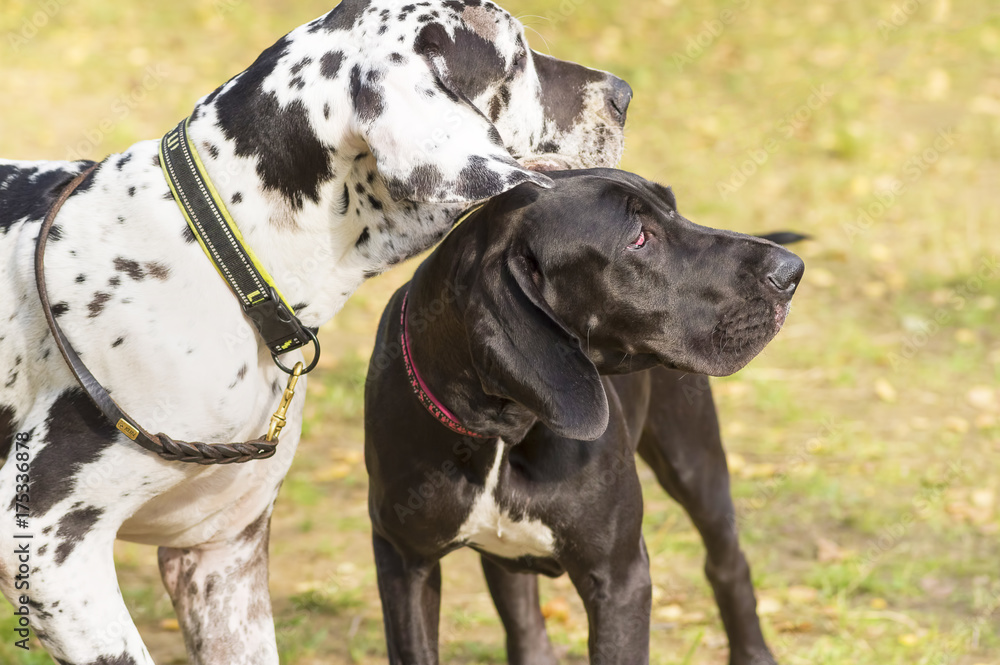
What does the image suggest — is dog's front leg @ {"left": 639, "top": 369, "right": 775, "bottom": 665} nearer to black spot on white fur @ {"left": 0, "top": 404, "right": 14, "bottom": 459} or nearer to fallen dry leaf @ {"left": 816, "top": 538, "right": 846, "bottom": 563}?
fallen dry leaf @ {"left": 816, "top": 538, "right": 846, "bottom": 563}

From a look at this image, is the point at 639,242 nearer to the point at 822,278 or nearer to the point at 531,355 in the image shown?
the point at 531,355

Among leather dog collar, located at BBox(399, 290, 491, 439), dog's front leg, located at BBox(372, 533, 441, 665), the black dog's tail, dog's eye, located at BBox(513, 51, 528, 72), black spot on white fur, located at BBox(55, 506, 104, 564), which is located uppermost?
dog's eye, located at BBox(513, 51, 528, 72)

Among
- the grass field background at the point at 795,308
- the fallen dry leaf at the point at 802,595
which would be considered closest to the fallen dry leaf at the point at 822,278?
the grass field background at the point at 795,308

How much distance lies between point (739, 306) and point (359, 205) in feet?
3.15

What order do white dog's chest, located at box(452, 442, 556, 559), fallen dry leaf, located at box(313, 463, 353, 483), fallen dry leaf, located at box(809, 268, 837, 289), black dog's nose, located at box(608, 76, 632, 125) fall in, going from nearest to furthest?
white dog's chest, located at box(452, 442, 556, 559) < black dog's nose, located at box(608, 76, 632, 125) < fallen dry leaf, located at box(313, 463, 353, 483) < fallen dry leaf, located at box(809, 268, 837, 289)

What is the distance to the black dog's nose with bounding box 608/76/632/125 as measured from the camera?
311cm

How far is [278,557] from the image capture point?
504 centimetres

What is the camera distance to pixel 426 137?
2379mm

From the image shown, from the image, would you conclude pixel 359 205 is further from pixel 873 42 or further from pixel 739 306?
pixel 873 42

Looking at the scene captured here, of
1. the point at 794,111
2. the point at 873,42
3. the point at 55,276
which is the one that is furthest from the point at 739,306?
the point at 873,42

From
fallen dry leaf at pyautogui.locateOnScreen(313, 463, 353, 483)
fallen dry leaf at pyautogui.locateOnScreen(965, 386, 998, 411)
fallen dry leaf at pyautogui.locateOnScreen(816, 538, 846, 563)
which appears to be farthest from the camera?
fallen dry leaf at pyautogui.locateOnScreen(965, 386, 998, 411)

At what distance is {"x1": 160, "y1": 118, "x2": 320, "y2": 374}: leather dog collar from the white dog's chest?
686mm

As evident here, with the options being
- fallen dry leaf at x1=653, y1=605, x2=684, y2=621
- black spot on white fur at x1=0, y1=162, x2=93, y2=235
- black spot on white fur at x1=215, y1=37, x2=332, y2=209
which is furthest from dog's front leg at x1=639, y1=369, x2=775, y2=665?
black spot on white fur at x1=0, y1=162, x2=93, y2=235

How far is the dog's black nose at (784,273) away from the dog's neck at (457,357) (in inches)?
27.2
